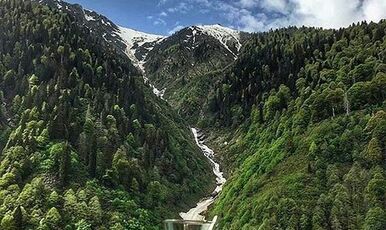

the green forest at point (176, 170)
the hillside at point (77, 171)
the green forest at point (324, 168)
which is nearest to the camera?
the green forest at point (324, 168)

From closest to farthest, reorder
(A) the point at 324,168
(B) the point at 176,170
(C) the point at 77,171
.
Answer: (A) the point at 324,168, (C) the point at 77,171, (B) the point at 176,170

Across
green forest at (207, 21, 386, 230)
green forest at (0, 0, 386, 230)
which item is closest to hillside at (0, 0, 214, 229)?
green forest at (0, 0, 386, 230)

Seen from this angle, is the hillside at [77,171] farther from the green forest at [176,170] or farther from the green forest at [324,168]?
the green forest at [324,168]

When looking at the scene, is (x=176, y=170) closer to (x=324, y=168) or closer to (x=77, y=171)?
(x=77, y=171)

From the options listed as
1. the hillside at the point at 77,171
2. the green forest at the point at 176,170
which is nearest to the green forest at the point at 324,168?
the green forest at the point at 176,170

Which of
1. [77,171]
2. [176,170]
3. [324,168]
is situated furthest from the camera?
[176,170]

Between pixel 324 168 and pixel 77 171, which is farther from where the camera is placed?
pixel 77 171

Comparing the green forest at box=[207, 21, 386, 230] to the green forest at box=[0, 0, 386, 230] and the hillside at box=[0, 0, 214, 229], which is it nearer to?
the green forest at box=[0, 0, 386, 230]

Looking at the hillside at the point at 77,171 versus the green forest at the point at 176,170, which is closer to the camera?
the green forest at the point at 176,170

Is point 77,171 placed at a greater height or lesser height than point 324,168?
greater

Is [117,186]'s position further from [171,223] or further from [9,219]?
[9,219]

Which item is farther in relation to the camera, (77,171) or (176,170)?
(176,170)

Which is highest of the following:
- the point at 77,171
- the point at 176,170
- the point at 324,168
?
the point at 77,171

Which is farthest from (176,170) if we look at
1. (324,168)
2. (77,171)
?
(324,168)
